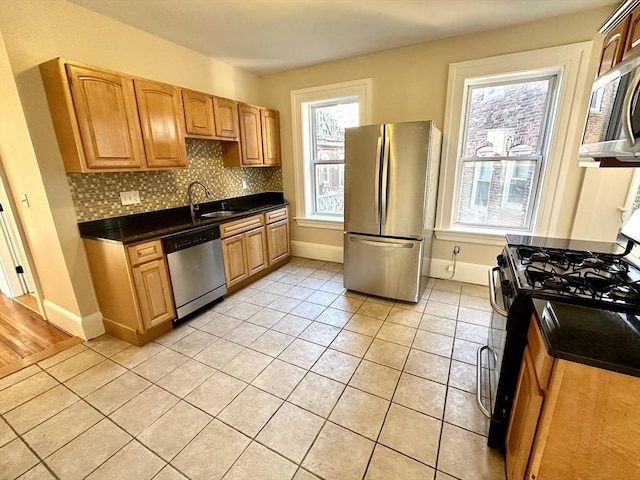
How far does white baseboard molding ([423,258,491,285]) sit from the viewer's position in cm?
326

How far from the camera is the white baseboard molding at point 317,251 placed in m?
4.13

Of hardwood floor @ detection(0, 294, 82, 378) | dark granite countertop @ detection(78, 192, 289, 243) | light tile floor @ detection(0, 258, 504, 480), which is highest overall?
dark granite countertop @ detection(78, 192, 289, 243)

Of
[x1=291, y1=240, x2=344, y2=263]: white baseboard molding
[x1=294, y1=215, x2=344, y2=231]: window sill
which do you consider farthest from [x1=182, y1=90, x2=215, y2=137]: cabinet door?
[x1=291, y1=240, x2=344, y2=263]: white baseboard molding

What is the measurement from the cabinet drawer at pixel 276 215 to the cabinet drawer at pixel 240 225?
0.12m

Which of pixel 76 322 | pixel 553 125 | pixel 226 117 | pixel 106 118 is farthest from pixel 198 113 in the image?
pixel 553 125

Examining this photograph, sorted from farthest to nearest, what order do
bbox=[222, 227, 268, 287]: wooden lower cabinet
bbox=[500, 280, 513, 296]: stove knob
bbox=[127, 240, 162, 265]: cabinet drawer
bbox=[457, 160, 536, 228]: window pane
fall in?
bbox=[222, 227, 268, 287]: wooden lower cabinet, bbox=[457, 160, 536, 228]: window pane, bbox=[127, 240, 162, 265]: cabinet drawer, bbox=[500, 280, 513, 296]: stove knob

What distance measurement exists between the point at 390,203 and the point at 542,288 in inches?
65.4

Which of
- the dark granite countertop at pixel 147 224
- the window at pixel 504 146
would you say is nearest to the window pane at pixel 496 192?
the window at pixel 504 146

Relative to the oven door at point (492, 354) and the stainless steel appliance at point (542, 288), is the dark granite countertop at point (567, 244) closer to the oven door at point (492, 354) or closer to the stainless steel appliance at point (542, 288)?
the stainless steel appliance at point (542, 288)

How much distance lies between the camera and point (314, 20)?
8.15 ft

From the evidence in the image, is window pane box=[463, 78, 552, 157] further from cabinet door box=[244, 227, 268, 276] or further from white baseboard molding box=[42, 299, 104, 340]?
white baseboard molding box=[42, 299, 104, 340]

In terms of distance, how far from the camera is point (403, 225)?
9.10 ft

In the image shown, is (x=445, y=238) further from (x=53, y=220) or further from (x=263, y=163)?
(x=53, y=220)

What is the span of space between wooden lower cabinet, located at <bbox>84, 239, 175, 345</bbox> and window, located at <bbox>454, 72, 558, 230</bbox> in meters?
3.16
